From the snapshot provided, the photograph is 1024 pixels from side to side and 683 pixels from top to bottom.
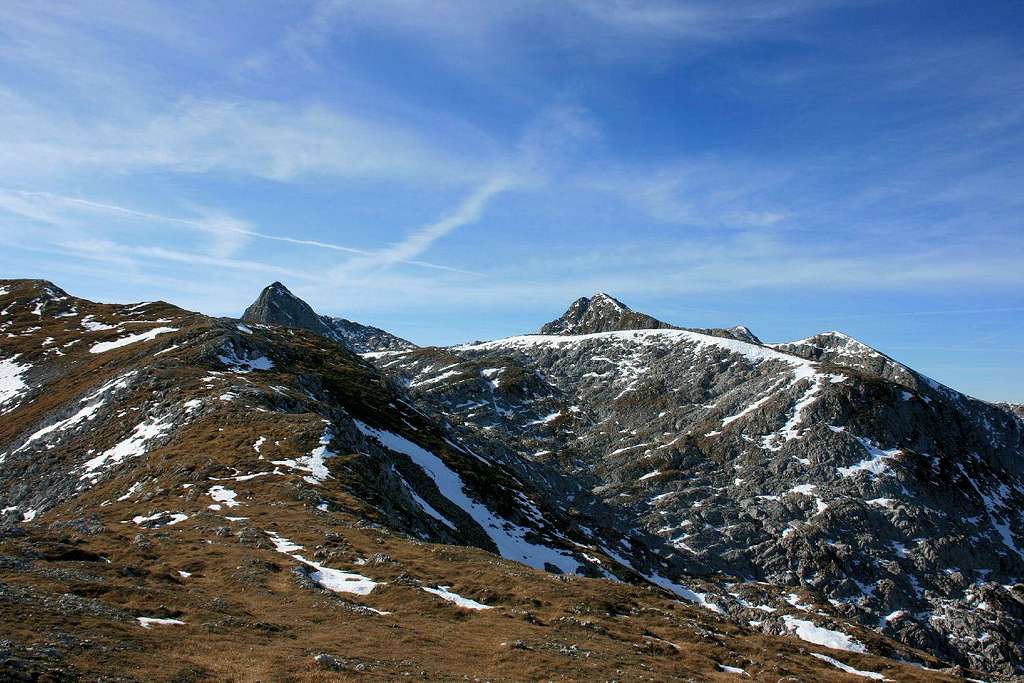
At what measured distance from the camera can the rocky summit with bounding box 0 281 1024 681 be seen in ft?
79.3

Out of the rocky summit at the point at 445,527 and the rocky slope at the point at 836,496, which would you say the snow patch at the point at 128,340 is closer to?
the rocky summit at the point at 445,527

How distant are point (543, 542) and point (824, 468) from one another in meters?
98.4

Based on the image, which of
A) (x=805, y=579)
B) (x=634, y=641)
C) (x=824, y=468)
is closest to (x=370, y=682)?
(x=634, y=641)

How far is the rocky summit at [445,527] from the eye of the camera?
952 inches

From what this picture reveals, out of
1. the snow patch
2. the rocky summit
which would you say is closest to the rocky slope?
the rocky summit

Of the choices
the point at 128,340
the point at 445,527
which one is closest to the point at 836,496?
the point at 445,527

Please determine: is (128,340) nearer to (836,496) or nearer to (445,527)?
(445,527)

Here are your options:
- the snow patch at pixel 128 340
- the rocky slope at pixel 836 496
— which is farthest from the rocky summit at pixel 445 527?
the snow patch at pixel 128 340

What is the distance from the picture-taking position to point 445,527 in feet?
213

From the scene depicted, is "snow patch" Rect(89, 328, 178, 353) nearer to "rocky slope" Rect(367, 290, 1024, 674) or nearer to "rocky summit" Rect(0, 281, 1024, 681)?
"rocky summit" Rect(0, 281, 1024, 681)

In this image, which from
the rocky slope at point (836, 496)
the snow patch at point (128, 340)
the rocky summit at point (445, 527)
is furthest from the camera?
the snow patch at point (128, 340)

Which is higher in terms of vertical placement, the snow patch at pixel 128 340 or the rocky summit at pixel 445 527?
the snow patch at pixel 128 340

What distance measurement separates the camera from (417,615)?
93.8ft

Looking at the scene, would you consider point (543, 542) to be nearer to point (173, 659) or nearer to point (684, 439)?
point (173, 659)
